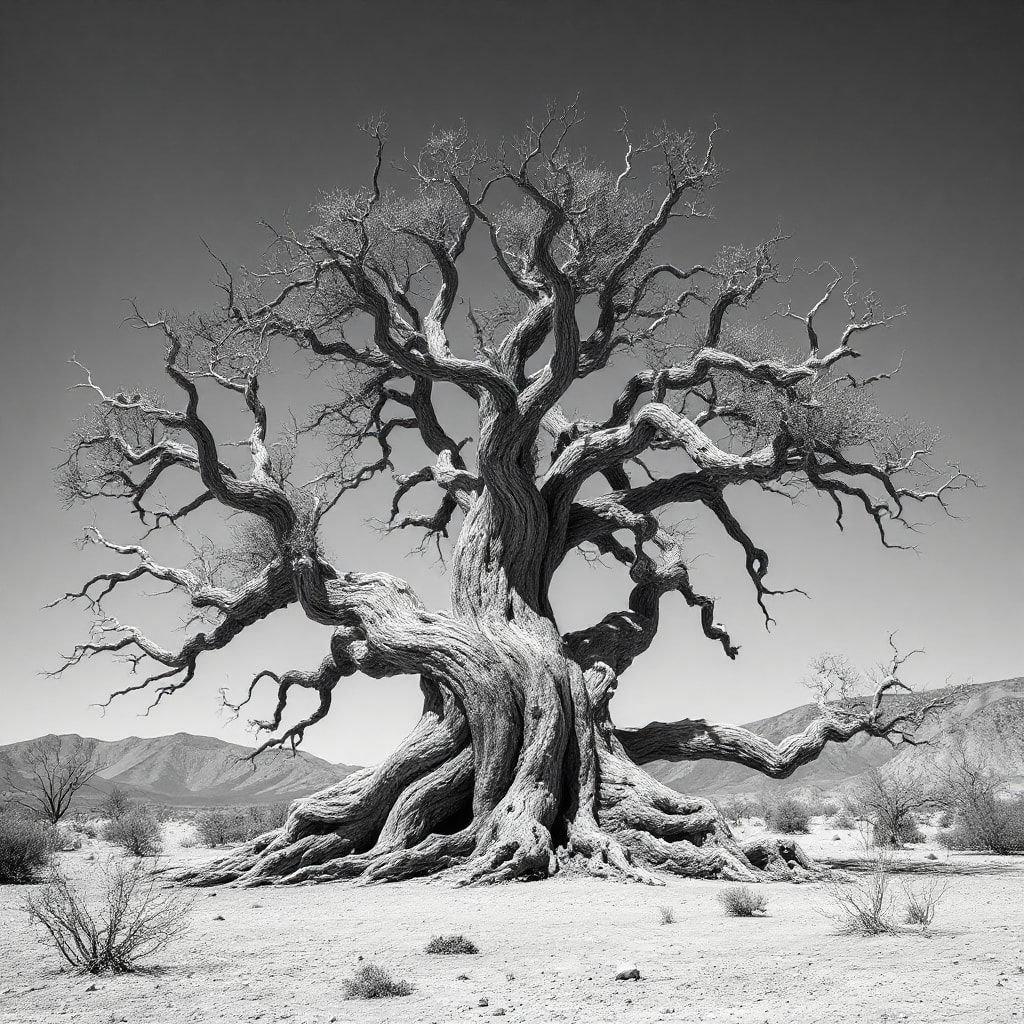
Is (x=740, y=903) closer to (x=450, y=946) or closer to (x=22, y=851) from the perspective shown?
(x=450, y=946)

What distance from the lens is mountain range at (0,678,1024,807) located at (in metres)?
47.1

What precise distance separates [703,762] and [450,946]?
229 ft

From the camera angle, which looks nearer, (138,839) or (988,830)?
(988,830)

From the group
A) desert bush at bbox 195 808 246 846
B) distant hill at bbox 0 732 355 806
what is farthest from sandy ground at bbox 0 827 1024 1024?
distant hill at bbox 0 732 355 806

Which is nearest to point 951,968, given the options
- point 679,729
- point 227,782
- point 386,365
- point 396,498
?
point 679,729

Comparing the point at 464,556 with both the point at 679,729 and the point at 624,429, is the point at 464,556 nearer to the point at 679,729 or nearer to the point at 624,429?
the point at 624,429

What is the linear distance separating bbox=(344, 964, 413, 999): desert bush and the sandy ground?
65 mm

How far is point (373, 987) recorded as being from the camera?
15.6ft

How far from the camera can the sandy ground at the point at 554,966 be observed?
4383mm

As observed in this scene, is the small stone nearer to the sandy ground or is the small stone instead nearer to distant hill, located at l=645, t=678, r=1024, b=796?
the sandy ground

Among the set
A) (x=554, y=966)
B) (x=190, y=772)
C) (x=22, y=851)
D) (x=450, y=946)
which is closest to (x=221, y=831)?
(x=22, y=851)

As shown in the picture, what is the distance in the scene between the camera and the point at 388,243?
14742 millimetres

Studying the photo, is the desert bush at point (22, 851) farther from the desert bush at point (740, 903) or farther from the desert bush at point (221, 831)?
the desert bush at point (740, 903)

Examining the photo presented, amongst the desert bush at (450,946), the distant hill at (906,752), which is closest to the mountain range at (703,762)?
the distant hill at (906,752)
